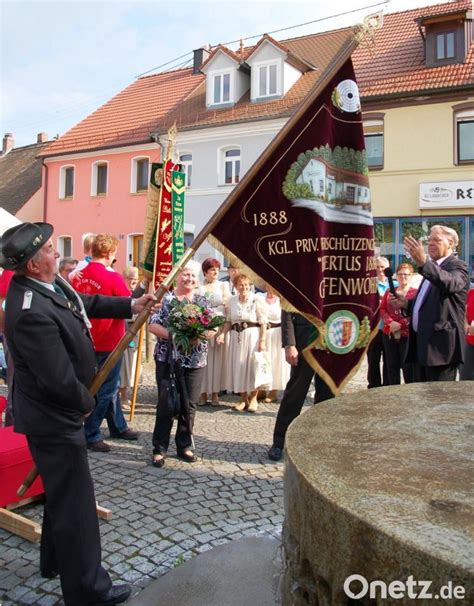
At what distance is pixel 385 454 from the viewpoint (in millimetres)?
2180

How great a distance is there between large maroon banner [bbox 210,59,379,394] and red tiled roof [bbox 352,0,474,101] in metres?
15.0

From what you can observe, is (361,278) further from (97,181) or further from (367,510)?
(97,181)

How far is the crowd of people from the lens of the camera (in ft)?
8.52

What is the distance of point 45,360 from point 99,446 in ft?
9.60

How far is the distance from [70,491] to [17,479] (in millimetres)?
1337

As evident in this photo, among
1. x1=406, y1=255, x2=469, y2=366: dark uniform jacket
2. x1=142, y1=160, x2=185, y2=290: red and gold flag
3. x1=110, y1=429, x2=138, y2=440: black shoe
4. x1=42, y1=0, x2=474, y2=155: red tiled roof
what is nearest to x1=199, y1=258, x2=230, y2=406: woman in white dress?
x1=142, y1=160, x2=185, y2=290: red and gold flag

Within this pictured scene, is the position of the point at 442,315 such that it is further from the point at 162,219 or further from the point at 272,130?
the point at 272,130

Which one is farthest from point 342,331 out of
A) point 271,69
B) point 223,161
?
point 271,69

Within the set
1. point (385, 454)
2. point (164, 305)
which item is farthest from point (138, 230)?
point (385, 454)

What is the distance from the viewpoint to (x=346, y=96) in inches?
159

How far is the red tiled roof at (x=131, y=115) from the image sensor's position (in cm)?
2381

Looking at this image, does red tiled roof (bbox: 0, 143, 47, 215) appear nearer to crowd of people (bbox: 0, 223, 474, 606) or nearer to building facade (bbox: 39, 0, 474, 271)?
building facade (bbox: 39, 0, 474, 271)

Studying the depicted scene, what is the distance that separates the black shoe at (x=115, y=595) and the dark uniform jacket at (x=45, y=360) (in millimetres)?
809

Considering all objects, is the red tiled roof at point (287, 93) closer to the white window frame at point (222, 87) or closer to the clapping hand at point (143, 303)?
the white window frame at point (222, 87)
